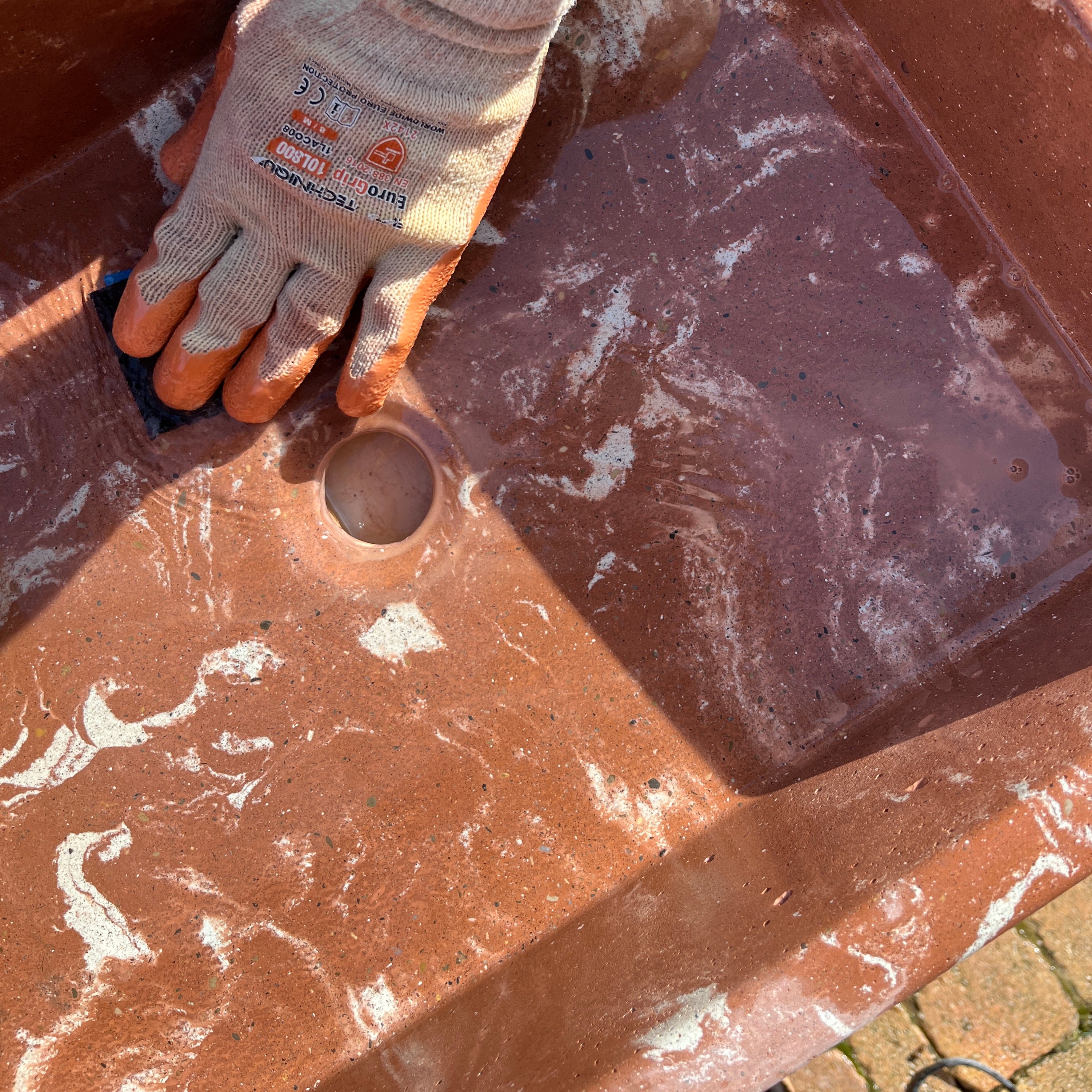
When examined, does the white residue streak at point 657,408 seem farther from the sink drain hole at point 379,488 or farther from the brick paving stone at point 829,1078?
the brick paving stone at point 829,1078

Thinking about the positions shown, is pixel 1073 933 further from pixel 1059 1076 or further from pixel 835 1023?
pixel 835 1023

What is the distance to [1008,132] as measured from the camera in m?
1.94

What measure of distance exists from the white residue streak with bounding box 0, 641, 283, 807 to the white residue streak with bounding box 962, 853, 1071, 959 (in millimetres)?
1992

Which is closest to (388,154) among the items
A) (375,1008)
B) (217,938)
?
(217,938)

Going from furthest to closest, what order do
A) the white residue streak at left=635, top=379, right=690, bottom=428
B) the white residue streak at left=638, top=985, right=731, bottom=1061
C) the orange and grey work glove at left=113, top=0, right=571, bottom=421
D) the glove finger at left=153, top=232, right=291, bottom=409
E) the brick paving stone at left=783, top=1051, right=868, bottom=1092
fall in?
the brick paving stone at left=783, top=1051, right=868, bottom=1092
the white residue streak at left=635, top=379, right=690, bottom=428
the white residue streak at left=638, top=985, right=731, bottom=1061
the glove finger at left=153, top=232, right=291, bottom=409
the orange and grey work glove at left=113, top=0, right=571, bottom=421

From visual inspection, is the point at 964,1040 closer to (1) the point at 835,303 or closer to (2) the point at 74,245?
(1) the point at 835,303

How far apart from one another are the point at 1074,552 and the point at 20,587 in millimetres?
2825

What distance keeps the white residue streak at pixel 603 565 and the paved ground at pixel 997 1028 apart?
168 cm

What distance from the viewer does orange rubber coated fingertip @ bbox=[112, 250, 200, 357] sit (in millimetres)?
1740

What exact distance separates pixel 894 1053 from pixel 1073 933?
69 cm

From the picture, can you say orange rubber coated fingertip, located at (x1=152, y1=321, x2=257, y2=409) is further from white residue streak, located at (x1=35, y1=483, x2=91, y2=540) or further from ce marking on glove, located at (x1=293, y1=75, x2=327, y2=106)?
ce marking on glove, located at (x1=293, y1=75, x2=327, y2=106)

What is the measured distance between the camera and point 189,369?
176 cm

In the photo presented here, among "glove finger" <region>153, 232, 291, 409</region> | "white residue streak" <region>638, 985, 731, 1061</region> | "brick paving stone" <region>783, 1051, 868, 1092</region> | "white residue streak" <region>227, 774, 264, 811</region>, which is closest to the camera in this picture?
"glove finger" <region>153, 232, 291, 409</region>

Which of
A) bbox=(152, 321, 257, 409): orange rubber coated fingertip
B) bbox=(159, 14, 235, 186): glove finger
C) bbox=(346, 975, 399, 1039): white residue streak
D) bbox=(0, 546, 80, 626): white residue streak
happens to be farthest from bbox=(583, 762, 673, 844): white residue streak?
bbox=(159, 14, 235, 186): glove finger
